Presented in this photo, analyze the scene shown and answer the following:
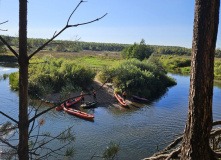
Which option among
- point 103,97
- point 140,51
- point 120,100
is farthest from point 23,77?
point 140,51

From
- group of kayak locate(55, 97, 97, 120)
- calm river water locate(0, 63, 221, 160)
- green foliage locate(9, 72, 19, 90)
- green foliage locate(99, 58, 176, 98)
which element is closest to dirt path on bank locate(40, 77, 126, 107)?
green foliage locate(99, 58, 176, 98)

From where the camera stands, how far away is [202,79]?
9.41 ft

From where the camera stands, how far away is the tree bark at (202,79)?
2791 mm

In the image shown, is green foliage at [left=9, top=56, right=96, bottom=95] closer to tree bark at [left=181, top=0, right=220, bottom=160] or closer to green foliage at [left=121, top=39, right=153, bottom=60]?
green foliage at [left=121, top=39, right=153, bottom=60]

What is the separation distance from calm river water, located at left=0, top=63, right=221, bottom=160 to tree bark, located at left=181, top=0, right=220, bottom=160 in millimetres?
10054

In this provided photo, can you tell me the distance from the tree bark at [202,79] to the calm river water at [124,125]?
396 inches

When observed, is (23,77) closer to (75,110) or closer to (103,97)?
(75,110)

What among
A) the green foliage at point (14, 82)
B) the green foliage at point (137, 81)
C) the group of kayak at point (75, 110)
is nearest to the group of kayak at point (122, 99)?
the green foliage at point (137, 81)

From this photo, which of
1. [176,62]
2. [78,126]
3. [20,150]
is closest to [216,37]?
[20,150]

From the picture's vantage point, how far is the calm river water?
13.5 m

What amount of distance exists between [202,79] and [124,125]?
49.6 feet

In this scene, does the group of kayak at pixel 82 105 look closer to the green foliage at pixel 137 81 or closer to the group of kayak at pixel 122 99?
the group of kayak at pixel 122 99

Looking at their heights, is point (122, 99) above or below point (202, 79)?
below

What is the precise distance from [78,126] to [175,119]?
8.63m
